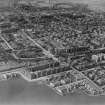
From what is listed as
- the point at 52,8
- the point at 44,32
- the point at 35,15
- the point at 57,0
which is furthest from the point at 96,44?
the point at 57,0

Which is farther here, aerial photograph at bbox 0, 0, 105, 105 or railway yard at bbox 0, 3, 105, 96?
railway yard at bbox 0, 3, 105, 96

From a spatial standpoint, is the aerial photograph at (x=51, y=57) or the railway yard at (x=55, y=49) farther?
the railway yard at (x=55, y=49)

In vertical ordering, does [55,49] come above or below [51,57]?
above

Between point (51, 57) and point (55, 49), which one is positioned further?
point (55, 49)

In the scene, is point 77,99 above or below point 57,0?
below

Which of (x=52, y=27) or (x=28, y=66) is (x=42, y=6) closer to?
(x=52, y=27)
